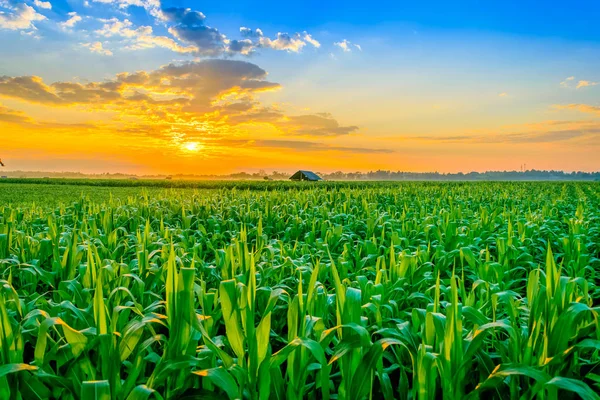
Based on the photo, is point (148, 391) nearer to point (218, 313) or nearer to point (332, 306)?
point (218, 313)

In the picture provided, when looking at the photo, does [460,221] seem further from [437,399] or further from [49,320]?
[49,320]

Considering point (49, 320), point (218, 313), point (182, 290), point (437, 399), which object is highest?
point (182, 290)

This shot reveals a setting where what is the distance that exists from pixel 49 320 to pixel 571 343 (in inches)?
118

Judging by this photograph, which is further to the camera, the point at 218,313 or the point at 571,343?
the point at 218,313

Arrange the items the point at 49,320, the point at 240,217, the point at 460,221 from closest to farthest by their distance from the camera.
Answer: the point at 49,320
the point at 460,221
the point at 240,217

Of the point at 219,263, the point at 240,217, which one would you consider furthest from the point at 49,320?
the point at 240,217

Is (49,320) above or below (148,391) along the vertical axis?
above

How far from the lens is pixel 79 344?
2.18 meters

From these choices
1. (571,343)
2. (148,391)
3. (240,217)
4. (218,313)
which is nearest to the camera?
(148,391)

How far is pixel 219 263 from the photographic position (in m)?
4.80

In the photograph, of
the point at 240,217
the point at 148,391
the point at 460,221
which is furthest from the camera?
the point at 240,217

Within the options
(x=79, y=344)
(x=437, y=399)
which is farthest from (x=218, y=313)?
(x=437, y=399)

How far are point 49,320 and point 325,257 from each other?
4.13 m

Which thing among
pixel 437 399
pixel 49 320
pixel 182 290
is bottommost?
pixel 437 399
